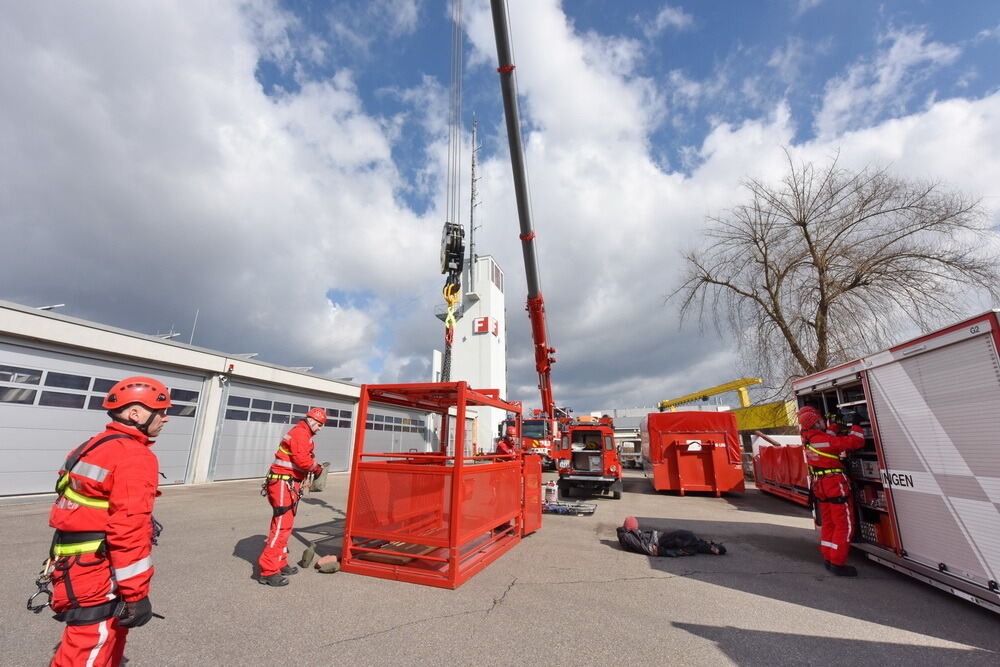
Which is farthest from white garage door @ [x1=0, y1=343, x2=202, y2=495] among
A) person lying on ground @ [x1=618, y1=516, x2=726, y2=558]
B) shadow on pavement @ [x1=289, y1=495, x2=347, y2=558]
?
person lying on ground @ [x1=618, y1=516, x2=726, y2=558]

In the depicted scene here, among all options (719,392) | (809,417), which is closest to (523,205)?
(809,417)

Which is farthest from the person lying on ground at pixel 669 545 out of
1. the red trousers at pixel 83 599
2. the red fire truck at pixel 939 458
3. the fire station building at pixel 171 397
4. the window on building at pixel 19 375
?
the window on building at pixel 19 375

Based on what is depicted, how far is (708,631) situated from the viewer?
3611mm

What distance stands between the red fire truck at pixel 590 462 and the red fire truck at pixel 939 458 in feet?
22.6

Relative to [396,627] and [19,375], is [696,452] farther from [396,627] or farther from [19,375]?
[19,375]

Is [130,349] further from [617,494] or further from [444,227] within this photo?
[617,494]

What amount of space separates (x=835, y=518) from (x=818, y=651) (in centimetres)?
270

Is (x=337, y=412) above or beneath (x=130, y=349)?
beneath

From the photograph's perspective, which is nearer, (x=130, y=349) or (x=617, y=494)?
(x=130, y=349)

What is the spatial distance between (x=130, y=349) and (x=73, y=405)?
1787mm

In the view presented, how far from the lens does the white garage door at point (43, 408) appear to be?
9219 millimetres

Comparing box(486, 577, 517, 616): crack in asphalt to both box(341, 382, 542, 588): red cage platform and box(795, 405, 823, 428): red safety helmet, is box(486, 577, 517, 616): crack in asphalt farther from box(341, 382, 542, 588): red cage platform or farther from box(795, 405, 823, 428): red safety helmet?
box(795, 405, 823, 428): red safety helmet

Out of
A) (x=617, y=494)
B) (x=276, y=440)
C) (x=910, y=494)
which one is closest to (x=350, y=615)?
(x=910, y=494)

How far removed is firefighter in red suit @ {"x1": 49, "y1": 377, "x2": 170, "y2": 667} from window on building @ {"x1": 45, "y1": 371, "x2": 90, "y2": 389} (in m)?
11.5
